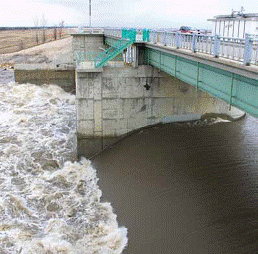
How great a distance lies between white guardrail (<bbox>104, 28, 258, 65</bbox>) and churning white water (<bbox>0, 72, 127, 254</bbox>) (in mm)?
7045

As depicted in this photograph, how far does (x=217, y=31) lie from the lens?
21.8 metres

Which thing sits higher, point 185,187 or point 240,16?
point 240,16

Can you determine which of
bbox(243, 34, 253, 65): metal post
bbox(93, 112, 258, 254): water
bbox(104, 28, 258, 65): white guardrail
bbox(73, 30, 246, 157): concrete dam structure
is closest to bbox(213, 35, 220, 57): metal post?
bbox(104, 28, 258, 65): white guardrail

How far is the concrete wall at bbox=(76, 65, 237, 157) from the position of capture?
1967 centimetres

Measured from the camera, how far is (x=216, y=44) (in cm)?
1168

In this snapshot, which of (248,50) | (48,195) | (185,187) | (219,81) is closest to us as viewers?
(248,50)

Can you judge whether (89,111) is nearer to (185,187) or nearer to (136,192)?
(136,192)

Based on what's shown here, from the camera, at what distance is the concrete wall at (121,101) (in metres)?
19.7

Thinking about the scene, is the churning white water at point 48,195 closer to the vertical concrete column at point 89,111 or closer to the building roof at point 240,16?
the vertical concrete column at point 89,111

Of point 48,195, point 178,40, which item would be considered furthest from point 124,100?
point 48,195

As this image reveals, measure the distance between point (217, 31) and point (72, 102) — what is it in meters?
16.1

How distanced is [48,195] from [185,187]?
597cm

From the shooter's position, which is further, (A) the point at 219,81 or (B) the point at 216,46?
(A) the point at 219,81

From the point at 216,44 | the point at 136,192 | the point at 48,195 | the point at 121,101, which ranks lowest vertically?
the point at 48,195
